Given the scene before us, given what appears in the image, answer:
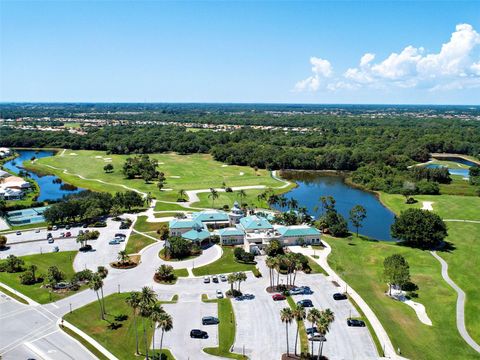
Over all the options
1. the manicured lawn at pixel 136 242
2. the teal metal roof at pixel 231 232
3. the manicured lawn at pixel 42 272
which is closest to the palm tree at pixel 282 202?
the teal metal roof at pixel 231 232

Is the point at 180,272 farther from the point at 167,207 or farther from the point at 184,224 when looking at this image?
the point at 167,207

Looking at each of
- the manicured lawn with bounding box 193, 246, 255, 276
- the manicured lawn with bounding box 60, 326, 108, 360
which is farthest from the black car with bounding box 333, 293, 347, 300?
the manicured lawn with bounding box 60, 326, 108, 360

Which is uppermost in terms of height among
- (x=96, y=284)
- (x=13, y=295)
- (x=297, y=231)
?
(x=96, y=284)

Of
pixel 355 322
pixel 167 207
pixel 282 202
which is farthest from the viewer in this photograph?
pixel 167 207

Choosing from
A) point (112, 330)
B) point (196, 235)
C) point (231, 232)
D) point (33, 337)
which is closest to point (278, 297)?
point (112, 330)

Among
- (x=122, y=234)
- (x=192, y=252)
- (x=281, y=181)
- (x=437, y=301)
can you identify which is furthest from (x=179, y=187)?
(x=437, y=301)

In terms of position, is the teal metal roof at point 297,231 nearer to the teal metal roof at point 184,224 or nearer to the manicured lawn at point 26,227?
the teal metal roof at point 184,224

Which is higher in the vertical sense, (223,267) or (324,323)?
(324,323)
